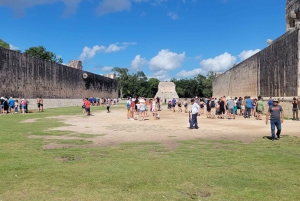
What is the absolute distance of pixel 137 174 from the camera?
160 inches

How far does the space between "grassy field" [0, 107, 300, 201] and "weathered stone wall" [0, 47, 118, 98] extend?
605 inches

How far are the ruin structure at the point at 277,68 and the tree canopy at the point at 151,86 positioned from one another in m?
52.6

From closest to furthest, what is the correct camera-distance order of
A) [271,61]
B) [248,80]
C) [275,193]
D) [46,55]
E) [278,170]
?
[275,193] < [278,170] < [271,61] < [248,80] < [46,55]

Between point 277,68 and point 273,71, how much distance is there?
0.71 metres

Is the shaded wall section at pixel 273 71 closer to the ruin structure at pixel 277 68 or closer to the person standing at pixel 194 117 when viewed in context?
the ruin structure at pixel 277 68

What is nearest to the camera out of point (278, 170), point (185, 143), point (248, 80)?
point (278, 170)

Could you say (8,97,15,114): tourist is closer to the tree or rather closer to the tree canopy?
the tree

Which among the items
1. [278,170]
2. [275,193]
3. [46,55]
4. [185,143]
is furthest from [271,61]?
[46,55]

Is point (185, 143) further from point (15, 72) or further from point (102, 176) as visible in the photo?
point (15, 72)

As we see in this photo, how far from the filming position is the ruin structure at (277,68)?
45.0 ft

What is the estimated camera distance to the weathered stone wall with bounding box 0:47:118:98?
19.9 metres

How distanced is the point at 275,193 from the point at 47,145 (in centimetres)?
472

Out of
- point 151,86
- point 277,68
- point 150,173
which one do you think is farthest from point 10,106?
point 151,86

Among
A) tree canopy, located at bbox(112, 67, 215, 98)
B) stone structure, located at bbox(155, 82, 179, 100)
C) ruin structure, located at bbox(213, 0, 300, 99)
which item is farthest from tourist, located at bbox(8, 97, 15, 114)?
tree canopy, located at bbox(112, 67, 215, 98)
